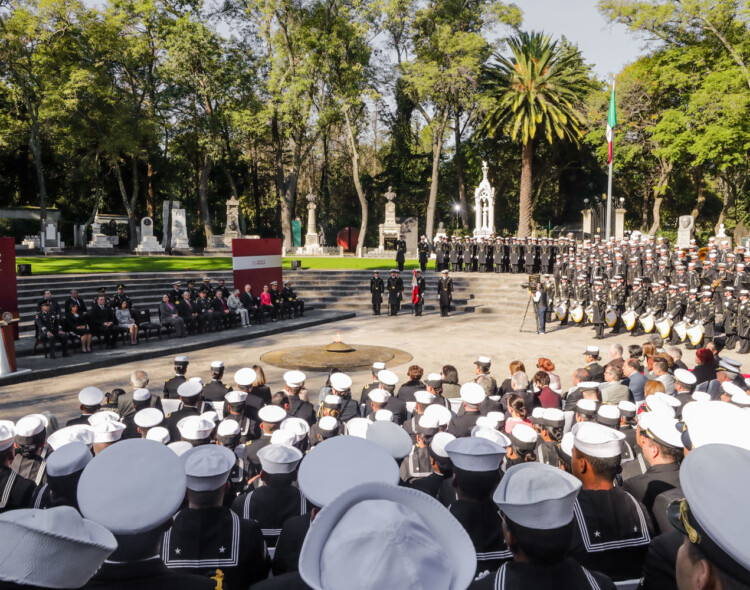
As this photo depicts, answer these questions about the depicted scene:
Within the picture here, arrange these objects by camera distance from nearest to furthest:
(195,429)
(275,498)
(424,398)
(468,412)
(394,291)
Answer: (275,498)
(195,429)
(468,412)
(424,398)
(394,291)

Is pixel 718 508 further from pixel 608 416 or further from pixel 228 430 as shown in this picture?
pixel 228 430

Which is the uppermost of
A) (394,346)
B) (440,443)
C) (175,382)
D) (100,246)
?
(100,246)

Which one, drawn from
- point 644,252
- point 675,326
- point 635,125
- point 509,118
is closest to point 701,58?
point 635,125

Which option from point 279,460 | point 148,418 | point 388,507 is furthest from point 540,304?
point 388,507

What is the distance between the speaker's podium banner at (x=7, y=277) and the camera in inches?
501

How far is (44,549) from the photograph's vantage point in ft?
5.09

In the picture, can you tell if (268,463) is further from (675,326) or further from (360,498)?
(675,326)

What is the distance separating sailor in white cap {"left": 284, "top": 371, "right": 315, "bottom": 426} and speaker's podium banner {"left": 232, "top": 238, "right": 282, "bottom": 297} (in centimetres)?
1261

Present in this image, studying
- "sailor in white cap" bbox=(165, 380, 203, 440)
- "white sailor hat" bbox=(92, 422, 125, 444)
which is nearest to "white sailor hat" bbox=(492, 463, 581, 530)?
"white sailor hat" bbox=(92, 422, 125, 444)

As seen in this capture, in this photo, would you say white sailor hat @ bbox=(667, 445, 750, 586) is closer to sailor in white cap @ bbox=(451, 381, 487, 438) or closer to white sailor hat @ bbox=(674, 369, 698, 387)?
sailor in white cap @ bbox=(451, 381, 487, 438)

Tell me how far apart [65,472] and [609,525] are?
3.15 m

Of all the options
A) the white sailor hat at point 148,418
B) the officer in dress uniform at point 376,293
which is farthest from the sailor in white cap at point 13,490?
the officer in dress uniform at point 376,293

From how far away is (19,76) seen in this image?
29391mm

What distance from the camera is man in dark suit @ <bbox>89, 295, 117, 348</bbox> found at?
1430 centimetres
